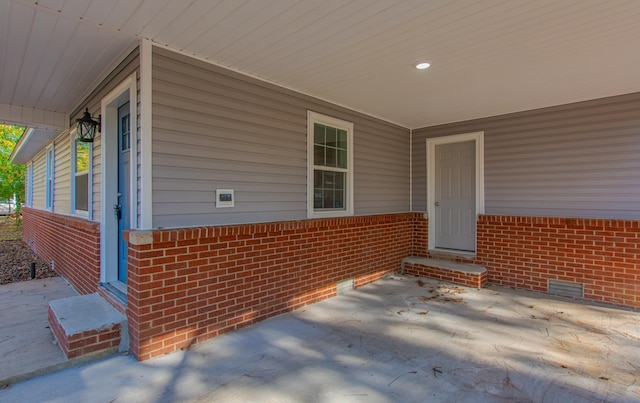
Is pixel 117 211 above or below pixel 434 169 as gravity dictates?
below

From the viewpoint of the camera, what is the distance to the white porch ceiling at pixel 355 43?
7.66 ft

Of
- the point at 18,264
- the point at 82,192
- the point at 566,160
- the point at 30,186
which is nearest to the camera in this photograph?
the point at 566,160

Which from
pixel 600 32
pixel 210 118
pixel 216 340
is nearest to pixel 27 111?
pixel 210 118

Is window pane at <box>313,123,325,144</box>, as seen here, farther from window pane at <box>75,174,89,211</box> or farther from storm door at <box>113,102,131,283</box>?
window pane at <box>75,174,89,211</box>

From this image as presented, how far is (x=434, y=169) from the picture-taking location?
597 centimetres

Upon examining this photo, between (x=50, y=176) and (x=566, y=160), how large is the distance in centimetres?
948

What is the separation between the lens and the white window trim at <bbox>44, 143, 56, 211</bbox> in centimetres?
644

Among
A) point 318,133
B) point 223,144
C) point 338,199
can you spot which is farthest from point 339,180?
point 223,144

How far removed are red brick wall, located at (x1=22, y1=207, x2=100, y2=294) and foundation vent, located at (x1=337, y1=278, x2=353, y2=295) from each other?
296 cm

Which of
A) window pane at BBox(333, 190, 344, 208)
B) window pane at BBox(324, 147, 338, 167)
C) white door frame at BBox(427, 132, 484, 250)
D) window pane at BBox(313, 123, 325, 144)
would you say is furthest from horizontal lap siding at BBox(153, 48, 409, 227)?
white door frame at BBox(427, 132, 484, 250)

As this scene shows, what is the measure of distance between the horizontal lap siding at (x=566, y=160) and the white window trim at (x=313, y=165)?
2128 millimetres

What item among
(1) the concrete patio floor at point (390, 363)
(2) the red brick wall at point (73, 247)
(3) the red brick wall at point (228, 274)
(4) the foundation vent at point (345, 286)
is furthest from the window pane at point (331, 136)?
(2) the red brick wall at point (73, 247)

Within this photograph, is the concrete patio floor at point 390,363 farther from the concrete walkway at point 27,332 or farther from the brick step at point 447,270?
the brick step at point 447,270

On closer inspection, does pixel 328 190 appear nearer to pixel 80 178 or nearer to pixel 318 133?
pixel 318 133
